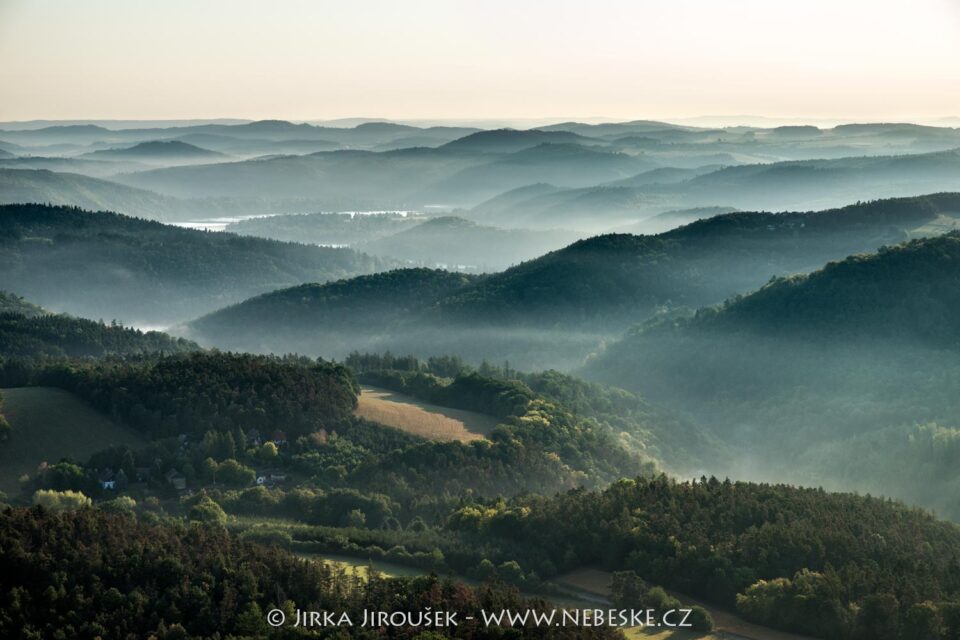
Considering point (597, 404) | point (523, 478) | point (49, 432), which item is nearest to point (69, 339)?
point (597, 404)

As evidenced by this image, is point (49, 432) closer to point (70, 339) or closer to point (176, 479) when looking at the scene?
point (176, 479)

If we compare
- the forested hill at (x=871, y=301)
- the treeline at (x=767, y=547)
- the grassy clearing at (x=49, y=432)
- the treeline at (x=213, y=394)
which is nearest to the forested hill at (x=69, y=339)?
the treeline at (x=213, y=394)

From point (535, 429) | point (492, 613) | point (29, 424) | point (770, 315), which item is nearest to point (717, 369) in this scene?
point (770, 315)

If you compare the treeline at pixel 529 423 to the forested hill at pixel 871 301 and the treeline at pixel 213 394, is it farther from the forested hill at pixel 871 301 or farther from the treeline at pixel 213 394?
the forested hill at pixel 871 301

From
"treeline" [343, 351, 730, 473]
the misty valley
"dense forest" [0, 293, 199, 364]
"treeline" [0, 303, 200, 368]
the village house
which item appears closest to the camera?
the misty valley

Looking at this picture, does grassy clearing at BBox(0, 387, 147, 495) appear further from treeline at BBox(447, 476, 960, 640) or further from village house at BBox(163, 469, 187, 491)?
treeline at BBox(447, 476, 960, 640)

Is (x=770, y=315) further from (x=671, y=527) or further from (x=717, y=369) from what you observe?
(x=671, y=527)

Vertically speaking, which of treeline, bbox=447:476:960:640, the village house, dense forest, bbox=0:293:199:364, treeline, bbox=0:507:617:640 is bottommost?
dense forest, bbox=0:293:199:364

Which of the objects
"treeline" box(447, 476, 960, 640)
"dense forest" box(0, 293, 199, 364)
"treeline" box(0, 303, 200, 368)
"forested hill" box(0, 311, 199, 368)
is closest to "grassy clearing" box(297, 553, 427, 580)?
"treeline" box(447, 476, 960, 640)
